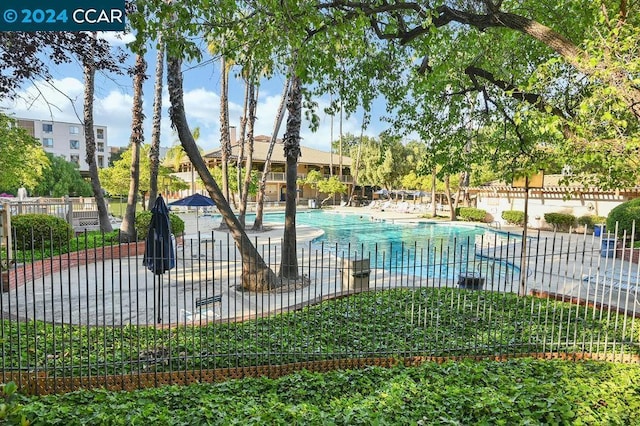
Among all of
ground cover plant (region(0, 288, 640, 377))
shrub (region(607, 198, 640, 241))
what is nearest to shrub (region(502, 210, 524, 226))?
shrub (region(607, 198, 640, 241))

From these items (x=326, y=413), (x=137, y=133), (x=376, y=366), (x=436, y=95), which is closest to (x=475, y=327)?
(x=376, y=366)

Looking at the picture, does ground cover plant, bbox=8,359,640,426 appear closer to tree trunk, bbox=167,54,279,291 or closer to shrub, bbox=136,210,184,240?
tree trunk, bbox=167,54,279,291

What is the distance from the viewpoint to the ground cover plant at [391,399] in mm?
3023

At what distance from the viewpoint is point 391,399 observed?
3.34m

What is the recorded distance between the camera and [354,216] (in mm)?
33500

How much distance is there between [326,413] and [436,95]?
24.3 feet

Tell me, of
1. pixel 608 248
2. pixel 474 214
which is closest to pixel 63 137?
pixel 474 214

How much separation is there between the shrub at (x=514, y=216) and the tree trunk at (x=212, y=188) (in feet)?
68.4

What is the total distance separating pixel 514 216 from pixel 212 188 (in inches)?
878

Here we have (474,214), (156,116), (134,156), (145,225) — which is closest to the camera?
(134,156)

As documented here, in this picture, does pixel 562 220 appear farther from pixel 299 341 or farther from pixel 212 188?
pixel 299 341

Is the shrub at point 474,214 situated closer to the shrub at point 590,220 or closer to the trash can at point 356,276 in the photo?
the shrub at point 590,220

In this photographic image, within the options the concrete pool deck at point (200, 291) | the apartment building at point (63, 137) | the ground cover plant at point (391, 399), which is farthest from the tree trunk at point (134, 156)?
the apartment building at point (63, 137)

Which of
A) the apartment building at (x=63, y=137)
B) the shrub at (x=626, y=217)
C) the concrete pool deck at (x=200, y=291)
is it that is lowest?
the concrete pool deck at (x=200, y=291)
